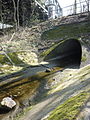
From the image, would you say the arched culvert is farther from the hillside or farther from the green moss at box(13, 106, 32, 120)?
the green moss at box(13, 106, 32, 120)

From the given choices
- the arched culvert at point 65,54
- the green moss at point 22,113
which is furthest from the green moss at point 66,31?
the green moss at point 22,113

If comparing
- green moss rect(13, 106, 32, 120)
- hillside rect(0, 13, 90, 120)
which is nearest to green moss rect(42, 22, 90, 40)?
hillside rect(0, 13, 90, 120)

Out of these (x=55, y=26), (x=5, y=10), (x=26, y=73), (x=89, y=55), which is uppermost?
(x=5, y=10)

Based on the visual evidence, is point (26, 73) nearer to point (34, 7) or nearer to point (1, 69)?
point (1, 69)

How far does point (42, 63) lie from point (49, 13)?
62.0ft

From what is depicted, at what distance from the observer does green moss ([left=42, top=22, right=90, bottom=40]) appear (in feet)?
56.0

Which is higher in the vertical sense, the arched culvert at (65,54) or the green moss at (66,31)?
the green moss at (66,31)

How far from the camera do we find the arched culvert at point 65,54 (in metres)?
14.4

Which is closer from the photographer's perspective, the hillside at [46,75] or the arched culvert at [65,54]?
the hillside at [46,75]

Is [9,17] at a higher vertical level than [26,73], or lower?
higher

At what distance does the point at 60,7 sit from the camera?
3381cm

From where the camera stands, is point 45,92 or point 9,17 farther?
point 9,17

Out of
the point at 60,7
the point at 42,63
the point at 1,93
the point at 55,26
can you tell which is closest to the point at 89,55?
the point at 42,63

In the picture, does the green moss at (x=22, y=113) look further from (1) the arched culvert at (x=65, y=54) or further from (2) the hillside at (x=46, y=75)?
(1) the arched culvert at (x=65, y=54)
